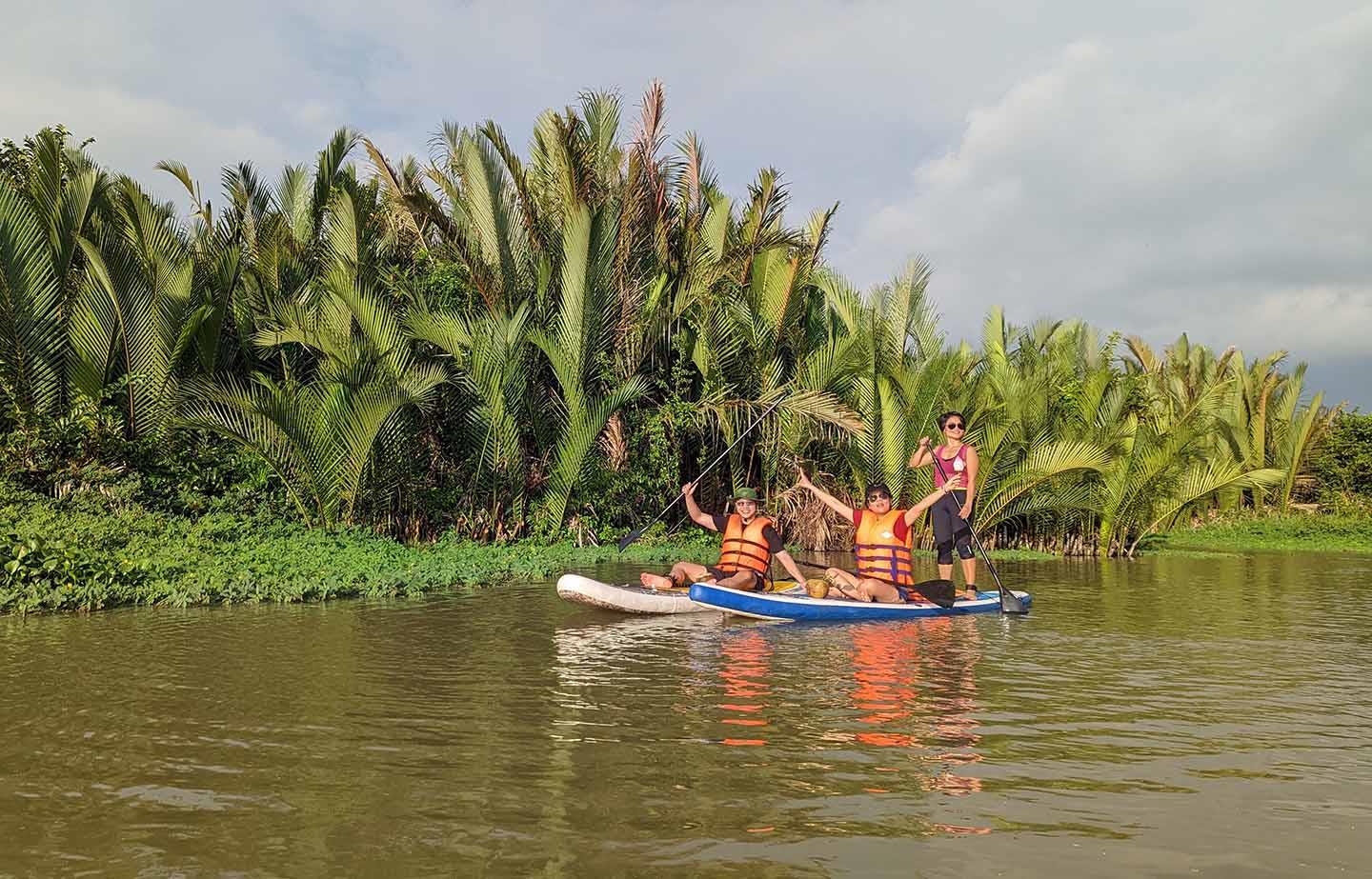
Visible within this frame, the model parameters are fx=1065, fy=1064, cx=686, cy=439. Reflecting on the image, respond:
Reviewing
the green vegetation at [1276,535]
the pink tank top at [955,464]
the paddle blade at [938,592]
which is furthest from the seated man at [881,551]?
the green vegetation at [1276,535]

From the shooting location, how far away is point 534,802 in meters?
4.33

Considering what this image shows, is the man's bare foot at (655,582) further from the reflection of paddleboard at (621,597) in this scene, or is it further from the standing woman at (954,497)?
the standing woman at (954,497)

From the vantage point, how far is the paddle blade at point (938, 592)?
1091 cm

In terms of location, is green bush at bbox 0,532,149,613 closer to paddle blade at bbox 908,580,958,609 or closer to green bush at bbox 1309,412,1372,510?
paddle blade at bbox 908,580,958,609

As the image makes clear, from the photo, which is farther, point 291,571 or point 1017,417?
point 1017,417

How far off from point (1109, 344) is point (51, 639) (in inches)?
730

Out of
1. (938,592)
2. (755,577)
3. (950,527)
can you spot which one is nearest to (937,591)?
(938,592)

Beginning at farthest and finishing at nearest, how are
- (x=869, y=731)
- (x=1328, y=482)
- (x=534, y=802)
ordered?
1. (x=1328, y=482)
2. (x=869, y=731)
3. (x=534, y=802)

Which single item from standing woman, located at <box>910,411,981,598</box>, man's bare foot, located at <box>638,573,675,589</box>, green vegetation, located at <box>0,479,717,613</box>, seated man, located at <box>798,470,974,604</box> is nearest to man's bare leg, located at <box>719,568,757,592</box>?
man's bare foot, located at <box>638,573,675,589</box>

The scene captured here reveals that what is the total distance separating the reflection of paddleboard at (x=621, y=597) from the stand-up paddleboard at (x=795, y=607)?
0.25m

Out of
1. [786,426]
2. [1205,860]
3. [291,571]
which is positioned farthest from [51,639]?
[786,426]

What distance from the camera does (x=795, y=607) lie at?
10.1m

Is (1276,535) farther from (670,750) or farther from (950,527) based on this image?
(670,750)

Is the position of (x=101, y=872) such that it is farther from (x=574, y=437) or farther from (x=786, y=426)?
(x=786, y=426)
